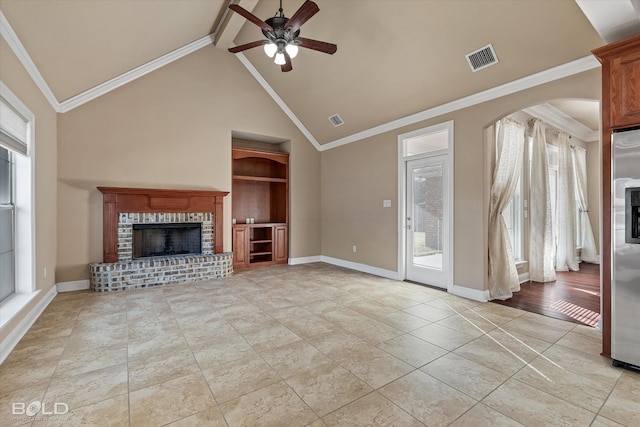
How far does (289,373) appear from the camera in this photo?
7.63ft

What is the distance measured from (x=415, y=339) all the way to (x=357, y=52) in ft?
13.5

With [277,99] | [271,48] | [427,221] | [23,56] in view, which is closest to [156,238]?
[23,56]

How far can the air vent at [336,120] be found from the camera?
20.3ft

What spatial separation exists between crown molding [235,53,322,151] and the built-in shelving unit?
2.49ft

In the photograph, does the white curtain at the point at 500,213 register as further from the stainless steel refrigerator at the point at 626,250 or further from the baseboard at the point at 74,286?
the baseboard at the point at 74,286

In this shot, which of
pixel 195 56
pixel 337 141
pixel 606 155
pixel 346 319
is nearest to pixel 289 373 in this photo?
pixel 346 319

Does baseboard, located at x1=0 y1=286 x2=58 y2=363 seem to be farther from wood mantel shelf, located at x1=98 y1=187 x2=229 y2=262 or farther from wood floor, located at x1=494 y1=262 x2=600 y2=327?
wood floor, located at x1=494 y1=262 x2=600 y2=327

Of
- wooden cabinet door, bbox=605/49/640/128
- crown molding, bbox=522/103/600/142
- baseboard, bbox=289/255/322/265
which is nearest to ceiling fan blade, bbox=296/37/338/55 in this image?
wooden cabinet door, bbox=605/49/640/128

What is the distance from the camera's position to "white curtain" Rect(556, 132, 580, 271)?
617 cm

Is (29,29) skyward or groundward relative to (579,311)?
skyward

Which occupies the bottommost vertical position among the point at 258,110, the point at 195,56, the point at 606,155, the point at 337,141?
the point at 606,155

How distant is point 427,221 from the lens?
16.5ft

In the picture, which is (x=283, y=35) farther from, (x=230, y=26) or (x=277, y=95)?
(x=277, y=95)

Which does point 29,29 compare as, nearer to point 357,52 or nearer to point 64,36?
point 64,36
